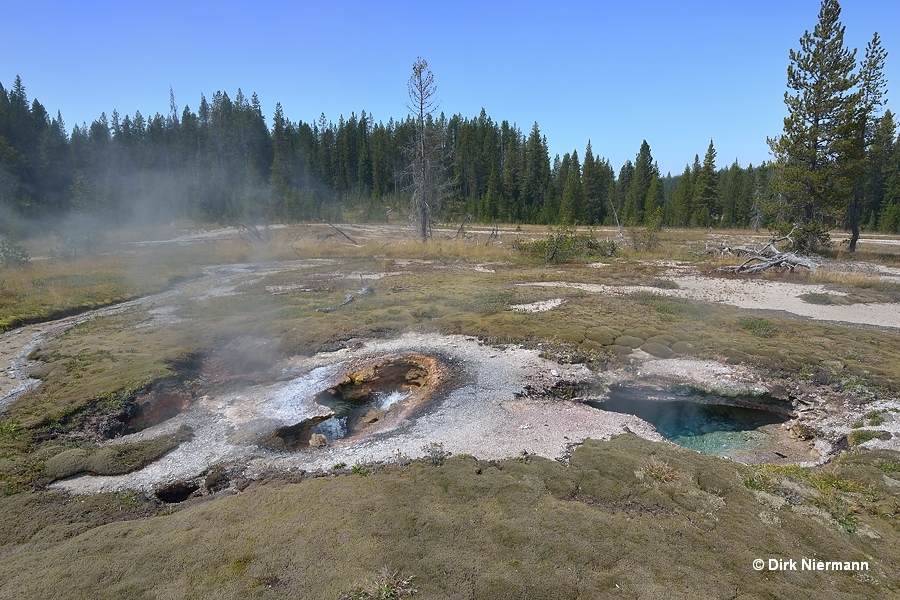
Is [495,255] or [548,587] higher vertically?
[495,255]

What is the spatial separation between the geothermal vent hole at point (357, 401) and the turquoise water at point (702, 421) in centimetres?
421

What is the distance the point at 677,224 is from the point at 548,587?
2428 inches

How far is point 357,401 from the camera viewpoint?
10.2 m

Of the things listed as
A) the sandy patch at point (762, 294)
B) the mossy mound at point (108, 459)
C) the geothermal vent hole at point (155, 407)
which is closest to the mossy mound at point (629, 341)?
the sandy patch at point (762, 294)

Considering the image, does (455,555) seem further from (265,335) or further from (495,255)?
(495,255)

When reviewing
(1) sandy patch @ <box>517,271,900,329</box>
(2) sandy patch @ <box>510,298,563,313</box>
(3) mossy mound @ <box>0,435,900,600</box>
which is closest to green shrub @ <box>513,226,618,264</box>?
(1) sandy patch @ <box>517,271,900,329</box>

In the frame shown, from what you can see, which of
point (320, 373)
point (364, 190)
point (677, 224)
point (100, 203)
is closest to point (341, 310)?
point (320, 373)

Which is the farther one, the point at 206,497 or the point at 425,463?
the point at 425,463

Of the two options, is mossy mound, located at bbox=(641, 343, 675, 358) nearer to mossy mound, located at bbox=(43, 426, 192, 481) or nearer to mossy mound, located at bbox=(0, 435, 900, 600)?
mossy mound, located at bbox=(0, 435, 900, 600)

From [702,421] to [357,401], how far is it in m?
7.17

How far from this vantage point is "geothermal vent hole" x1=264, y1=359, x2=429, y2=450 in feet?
27.4

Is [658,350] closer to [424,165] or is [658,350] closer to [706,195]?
[424,165]

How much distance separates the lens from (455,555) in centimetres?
471

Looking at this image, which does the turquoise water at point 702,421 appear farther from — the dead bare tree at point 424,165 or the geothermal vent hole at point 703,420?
the dead bare tree at point 424,165
